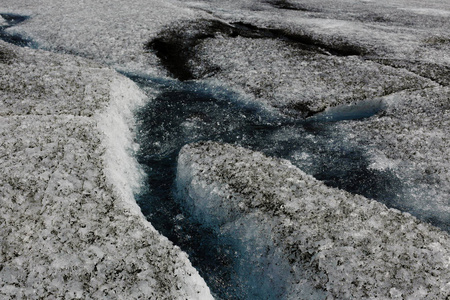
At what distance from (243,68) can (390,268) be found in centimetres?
1222

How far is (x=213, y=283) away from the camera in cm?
768

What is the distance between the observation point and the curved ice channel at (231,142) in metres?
8.00

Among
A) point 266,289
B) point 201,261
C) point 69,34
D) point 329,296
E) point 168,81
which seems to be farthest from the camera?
point 69,34

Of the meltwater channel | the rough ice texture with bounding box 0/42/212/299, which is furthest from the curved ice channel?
the rough ice texture with bounding box 0/42/212/299

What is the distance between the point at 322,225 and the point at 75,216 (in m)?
5.16

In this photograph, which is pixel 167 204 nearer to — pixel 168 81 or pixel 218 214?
pixel 218 214

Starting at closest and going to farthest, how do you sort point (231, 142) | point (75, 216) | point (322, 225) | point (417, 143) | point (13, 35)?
1. point (75, 216)
2. point (322, 225)
3. point (417, 143)
4. point (231, 142)
5. point (13, 35)

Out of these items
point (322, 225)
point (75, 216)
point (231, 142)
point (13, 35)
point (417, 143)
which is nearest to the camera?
point (75, 216)

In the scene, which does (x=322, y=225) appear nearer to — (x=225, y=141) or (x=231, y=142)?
(x=231, y=142)

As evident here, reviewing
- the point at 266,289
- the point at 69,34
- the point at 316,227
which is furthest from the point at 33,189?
the point at 69,34

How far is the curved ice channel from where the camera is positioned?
315 inches

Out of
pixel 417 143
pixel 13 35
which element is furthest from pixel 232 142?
pixel 13 35

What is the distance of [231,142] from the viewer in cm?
1245

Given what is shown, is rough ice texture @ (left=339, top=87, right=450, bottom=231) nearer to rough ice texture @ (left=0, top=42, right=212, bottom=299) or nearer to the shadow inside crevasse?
rough ice texture @ (left=0, top=42, right=212, bottom=299)
